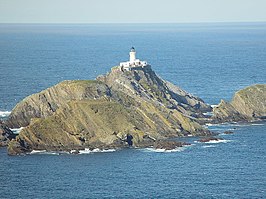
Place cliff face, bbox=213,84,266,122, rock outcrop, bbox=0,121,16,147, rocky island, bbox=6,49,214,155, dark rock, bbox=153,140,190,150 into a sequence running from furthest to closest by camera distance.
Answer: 1. cliff face, bbox=213,84,266,122
2. rock outcrop, bbox=0,121,16,147
3. rocky island, bbox=6,49,214,155
4. dark rock, bbox=153,140,190,150

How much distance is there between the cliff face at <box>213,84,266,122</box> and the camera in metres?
136

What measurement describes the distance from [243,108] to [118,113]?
26.8m

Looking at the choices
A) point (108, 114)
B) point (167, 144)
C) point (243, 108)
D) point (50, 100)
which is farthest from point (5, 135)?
point (243, 108)

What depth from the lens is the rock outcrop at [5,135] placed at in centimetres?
11881

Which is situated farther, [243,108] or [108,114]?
[243,108]

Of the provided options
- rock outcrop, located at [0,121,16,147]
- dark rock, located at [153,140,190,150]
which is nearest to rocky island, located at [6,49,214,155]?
dark rock, located at [153,140,190,150]

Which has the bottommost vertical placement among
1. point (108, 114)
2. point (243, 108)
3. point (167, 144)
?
point (167, 144)

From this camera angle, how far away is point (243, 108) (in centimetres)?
13750

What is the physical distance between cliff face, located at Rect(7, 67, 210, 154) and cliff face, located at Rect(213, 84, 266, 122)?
14.9ft

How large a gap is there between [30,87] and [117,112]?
58486 millimetres

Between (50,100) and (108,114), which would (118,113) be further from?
(50,100)

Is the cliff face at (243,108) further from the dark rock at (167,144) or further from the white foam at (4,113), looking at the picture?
the white foam at (4,113)

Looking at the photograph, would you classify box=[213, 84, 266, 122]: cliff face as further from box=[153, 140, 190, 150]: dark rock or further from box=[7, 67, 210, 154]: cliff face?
box=[153, 140, 190, 150]: dark rock

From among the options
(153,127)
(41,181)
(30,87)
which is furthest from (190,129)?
(30,87)
